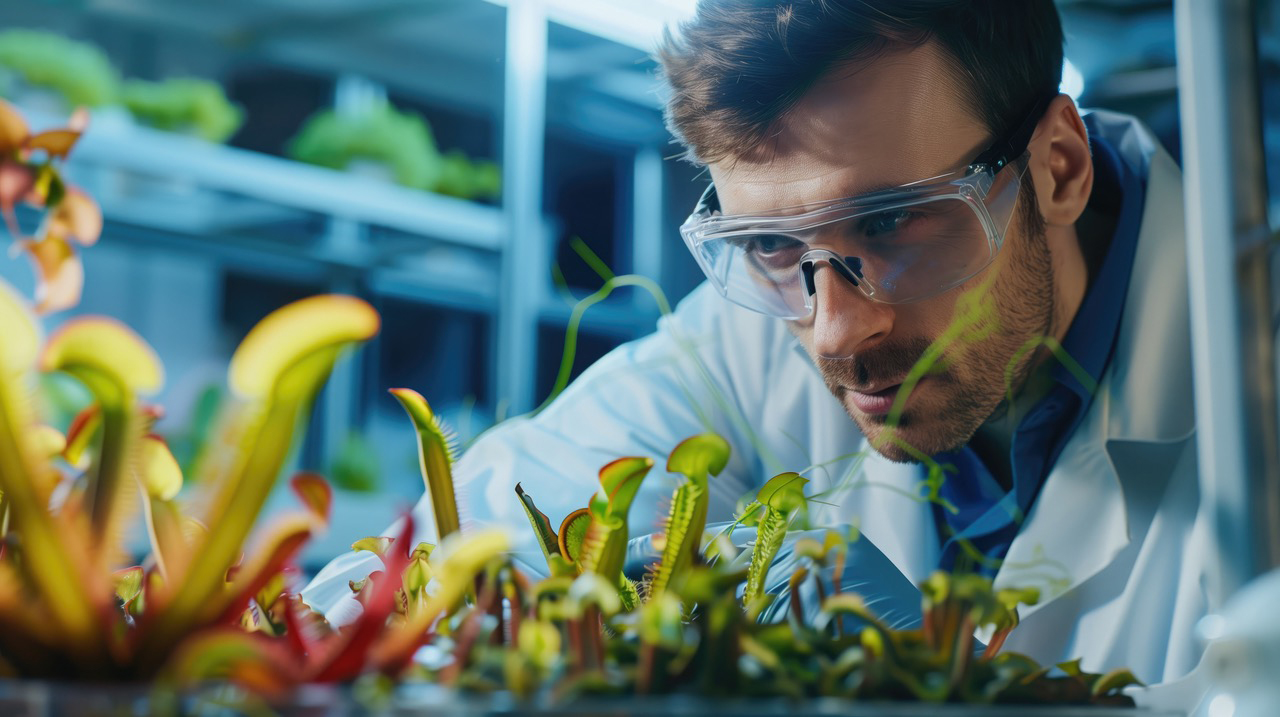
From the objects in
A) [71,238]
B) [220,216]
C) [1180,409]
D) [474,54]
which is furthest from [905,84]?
[474,54]

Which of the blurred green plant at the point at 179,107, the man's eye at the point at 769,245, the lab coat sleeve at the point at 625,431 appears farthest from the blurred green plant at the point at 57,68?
the man's eye at the point at 769,245

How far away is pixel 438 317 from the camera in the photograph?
221 cm

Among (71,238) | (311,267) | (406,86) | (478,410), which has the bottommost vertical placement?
(478,410)

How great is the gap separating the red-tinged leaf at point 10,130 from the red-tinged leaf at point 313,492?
0.14 meters

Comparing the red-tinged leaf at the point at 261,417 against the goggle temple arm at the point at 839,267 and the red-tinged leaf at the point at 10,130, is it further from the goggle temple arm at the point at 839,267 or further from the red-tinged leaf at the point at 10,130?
the goggle temple arm at the point at 839,267

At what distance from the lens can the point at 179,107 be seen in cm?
165

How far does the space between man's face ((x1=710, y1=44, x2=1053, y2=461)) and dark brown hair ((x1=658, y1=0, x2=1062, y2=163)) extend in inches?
0.5

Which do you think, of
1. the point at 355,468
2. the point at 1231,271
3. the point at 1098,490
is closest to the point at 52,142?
the point at 1231,271

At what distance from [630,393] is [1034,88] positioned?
431 mm

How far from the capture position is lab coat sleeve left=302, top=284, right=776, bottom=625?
61 cm

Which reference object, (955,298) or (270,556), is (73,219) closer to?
(270,556)

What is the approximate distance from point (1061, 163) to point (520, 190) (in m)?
1.47

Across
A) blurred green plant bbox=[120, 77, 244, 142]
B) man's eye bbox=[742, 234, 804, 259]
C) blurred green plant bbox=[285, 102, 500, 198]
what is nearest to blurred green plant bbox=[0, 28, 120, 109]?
blurred green plant bbox=[120, 77, 244, 142]

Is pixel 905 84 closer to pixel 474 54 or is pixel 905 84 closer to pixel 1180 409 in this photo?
pixel 1180 409
